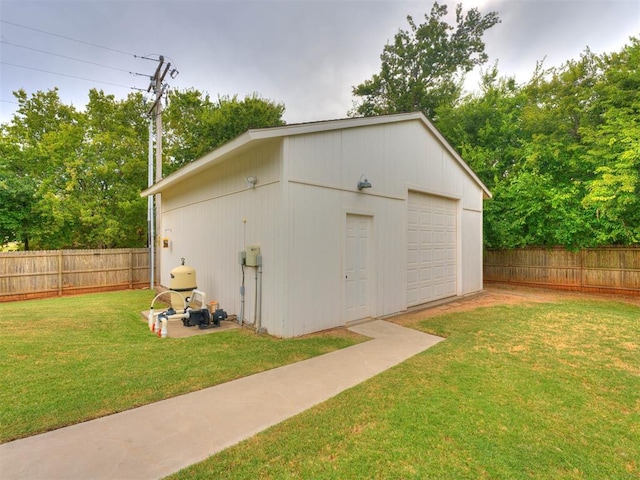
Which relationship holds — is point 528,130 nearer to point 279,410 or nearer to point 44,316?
point 279,410

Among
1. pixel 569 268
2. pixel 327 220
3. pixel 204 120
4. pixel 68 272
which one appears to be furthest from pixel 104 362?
pixel 204 120

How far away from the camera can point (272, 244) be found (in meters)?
5.32

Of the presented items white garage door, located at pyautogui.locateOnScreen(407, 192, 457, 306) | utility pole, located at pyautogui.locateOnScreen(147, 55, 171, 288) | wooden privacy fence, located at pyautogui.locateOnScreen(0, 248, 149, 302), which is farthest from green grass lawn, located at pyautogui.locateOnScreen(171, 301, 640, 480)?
wooden privacy fence, located at pyautogui.locateOnScreen(0, 248, 149, 302)

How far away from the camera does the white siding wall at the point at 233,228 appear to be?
5.30 meters

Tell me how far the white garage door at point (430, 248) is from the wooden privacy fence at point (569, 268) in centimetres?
460

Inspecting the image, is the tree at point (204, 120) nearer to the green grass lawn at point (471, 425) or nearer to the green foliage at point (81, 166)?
the green foliage at point (81, 166)

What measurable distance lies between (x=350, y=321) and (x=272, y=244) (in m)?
2.25

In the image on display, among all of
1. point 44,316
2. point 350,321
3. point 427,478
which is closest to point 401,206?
point 350,321

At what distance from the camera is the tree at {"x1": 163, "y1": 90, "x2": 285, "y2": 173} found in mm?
17812

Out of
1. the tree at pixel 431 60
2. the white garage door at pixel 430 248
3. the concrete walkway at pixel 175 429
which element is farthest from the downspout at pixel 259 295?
the tree at pixel 431 60

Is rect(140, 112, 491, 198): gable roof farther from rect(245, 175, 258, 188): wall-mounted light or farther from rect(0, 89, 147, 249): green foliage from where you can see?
rect(0, 89, 147, 249): green foliage

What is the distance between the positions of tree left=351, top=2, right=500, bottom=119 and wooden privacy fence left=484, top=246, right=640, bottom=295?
11.2 metres

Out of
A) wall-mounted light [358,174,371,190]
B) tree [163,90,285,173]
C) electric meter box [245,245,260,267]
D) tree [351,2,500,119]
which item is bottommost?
electric meter box [245,245,260,267]

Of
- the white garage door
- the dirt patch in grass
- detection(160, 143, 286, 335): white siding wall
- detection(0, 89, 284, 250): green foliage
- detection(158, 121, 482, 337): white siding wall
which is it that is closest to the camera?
detection(158, 121, 482, 337): white siding wall
